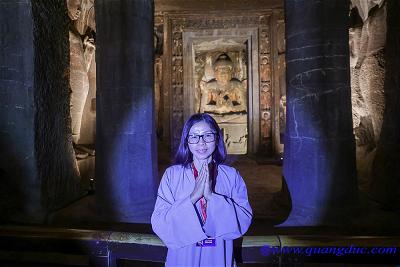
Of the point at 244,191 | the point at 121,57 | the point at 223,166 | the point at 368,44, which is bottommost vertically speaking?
the point at 244,191

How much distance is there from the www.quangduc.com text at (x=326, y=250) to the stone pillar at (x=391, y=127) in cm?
262

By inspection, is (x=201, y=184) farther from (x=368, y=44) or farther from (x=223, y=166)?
(x=368, y=44)

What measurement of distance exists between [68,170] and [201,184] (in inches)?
146

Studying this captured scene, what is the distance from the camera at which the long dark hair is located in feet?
5.06

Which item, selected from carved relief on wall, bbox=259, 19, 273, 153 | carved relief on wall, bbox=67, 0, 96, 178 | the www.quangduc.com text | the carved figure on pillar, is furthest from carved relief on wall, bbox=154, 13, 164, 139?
the www.quangduc.com text

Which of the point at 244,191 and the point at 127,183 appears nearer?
the point at 244,191

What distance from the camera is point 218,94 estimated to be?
10.3 meters

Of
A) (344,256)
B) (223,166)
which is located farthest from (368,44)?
(223,166)

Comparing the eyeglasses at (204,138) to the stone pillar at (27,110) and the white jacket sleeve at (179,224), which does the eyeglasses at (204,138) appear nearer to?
the white jacket sleeve at (179,224)

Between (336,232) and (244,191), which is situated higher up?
(244,191)

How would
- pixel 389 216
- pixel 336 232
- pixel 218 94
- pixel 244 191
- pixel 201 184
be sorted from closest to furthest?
pixel 201 184 < pixel 244 191 < pixel 336 232 < pixel 389 216 < pixel 218 94

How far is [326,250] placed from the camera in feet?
6.11

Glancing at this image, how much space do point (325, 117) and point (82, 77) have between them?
481cm

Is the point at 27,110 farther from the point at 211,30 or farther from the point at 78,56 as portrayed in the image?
the point at 211,30
